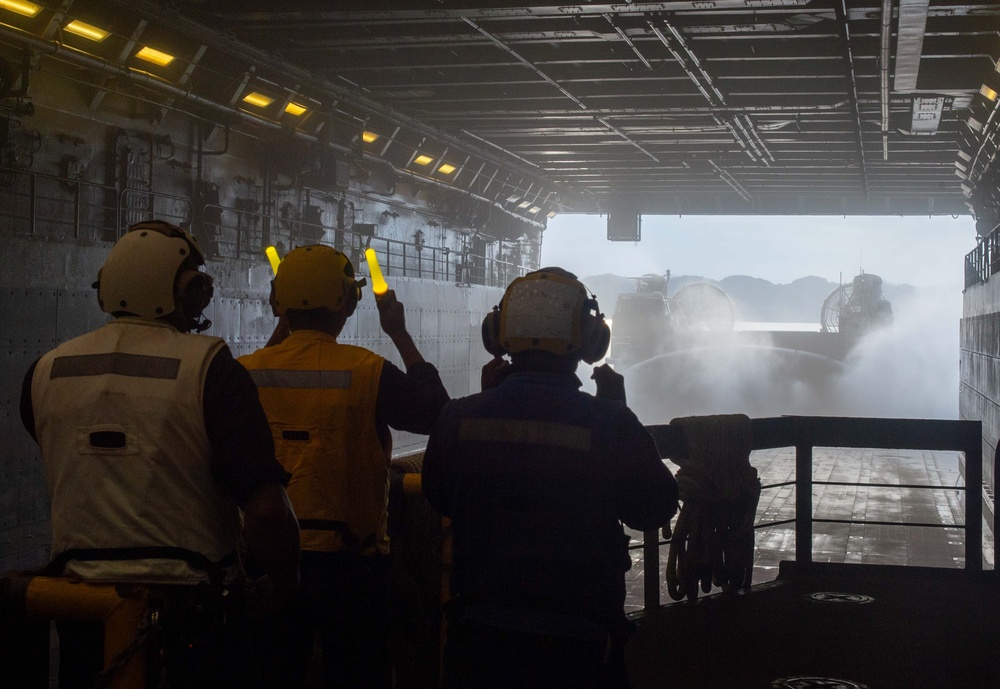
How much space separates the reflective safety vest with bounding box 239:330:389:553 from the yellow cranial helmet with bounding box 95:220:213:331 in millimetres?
662

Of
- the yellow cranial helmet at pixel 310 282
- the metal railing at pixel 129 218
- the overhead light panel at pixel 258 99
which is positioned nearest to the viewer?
the yellow cranial helmet at pixel 310 282

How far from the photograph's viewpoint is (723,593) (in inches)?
230

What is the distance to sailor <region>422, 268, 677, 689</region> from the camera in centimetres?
267

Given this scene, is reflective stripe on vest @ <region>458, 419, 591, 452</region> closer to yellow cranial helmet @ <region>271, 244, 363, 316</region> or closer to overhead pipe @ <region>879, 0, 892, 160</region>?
yellow cranial helmet @ <region>271, 244, 363, 316</region>

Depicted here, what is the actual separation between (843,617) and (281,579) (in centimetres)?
399

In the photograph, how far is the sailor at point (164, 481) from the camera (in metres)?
2.56

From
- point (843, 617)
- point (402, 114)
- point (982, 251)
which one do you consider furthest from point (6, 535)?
point (982, 251)

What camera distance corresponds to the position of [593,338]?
118 inches

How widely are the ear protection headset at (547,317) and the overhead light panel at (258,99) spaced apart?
48.0 feet

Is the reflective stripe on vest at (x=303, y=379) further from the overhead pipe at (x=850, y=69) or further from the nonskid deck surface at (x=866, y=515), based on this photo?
the overhead pipe at (x=850, y=69)

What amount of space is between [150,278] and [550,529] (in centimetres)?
136

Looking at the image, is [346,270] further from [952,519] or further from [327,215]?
[952,519]

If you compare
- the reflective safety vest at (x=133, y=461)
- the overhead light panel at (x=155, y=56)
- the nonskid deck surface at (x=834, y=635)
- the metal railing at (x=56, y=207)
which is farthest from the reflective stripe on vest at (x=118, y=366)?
the overhead light panel at (x=155, y=56)

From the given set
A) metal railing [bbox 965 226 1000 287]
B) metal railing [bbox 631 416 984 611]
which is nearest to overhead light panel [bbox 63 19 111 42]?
metal railing [bbox 631 416 984 611]
